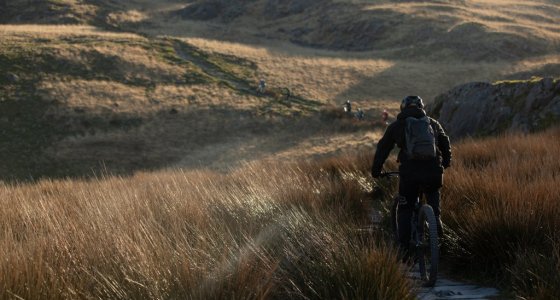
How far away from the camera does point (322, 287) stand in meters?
3.78

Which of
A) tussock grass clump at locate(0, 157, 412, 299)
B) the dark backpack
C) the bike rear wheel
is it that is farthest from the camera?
the dark backpack

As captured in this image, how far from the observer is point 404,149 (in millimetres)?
5316

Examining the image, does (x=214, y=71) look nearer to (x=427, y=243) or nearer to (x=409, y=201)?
(x=409, y=201)

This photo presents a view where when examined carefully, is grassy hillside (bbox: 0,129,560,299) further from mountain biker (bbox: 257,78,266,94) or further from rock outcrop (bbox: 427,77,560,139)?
mountain biker (bbox: 257,78,266,94)

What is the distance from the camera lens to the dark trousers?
527 centimetres

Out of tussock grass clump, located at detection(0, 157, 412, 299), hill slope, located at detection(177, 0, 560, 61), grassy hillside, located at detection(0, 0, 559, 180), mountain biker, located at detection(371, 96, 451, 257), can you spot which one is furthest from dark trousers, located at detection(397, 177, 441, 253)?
hill slope, located at detection(177, 0, 560, 61)

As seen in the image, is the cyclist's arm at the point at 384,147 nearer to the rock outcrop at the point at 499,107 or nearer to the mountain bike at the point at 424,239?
the mountain bike at the point at 424,239

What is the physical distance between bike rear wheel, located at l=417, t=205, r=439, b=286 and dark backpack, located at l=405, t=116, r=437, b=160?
0.51 m

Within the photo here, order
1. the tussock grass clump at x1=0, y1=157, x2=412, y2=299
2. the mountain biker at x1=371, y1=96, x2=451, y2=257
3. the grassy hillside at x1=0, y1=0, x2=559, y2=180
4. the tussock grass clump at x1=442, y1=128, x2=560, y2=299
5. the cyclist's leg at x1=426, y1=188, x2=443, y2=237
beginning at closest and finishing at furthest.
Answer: the tussock grass clump at x1=0, y1=157, x2=412, y2=299
the tussock grass clump at x1=442, y1=128, x2=560, y2=299
the mountain biker at x1=371, y1=96, x2=451, y2=257
the cyclist's leg at x1=426, y1=188, x2=443, y2=237
the grassy hillside at x1=0, y1=0, x2=559, y2=180

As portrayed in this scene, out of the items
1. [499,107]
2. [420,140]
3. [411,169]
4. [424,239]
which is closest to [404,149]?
[411,169]

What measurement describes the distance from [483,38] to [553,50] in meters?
7.17

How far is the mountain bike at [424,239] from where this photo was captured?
15.5ft

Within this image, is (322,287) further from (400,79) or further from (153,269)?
(400,79)

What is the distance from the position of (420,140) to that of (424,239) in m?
0.99
